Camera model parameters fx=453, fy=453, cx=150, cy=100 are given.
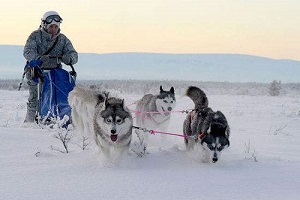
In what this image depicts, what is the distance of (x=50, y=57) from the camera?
7215 mm

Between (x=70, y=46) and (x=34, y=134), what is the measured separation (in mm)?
1899

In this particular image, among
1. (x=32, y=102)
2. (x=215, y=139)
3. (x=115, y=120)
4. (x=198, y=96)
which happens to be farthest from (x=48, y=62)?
(x=215, y=139)

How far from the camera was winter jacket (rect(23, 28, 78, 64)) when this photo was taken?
7.09 meters

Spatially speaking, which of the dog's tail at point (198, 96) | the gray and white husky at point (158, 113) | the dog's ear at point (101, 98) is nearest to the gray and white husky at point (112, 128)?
the dog's ear at point (101, 98)

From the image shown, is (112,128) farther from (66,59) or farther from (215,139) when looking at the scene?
(66,59)

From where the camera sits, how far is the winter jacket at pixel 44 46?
279 inches

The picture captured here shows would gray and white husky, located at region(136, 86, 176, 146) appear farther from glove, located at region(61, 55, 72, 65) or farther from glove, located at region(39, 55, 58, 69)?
glove, located at region(39, 55, 58, 69)

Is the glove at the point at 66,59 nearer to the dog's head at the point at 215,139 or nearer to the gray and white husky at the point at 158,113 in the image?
the gray and white husky at the point at 158,113

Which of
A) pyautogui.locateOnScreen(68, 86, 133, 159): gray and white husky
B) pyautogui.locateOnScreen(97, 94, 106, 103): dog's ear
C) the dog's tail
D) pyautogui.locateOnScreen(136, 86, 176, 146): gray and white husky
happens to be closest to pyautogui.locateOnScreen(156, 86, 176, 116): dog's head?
pyautogui.locateOnScreen(136, 86, 176, 146): gray and white husky

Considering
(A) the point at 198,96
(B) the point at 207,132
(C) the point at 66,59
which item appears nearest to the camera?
(B) the point at 207,132

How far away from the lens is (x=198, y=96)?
5969mm

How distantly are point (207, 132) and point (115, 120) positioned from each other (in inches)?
38.2

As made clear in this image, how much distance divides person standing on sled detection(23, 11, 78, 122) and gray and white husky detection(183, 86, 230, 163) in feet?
8.70

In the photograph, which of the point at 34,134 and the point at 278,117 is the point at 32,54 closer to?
the point at 34,134
